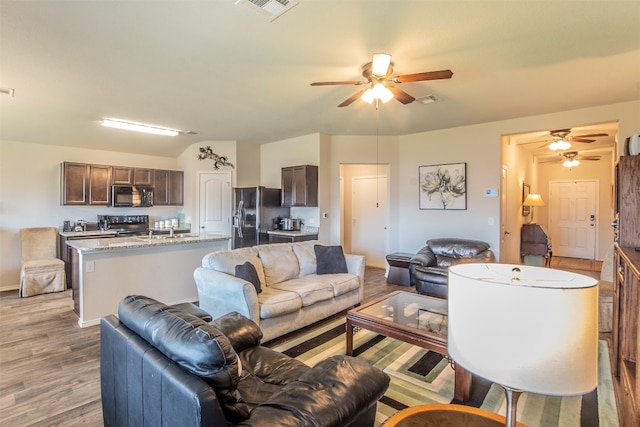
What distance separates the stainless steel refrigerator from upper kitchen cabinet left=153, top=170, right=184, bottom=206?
1379mm

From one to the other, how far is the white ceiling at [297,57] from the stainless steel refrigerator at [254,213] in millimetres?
1746

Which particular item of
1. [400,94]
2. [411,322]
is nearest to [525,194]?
[400,94]

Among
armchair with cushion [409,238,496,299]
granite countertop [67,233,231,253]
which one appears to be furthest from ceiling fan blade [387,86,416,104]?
granite countertop [67,233,231,253]

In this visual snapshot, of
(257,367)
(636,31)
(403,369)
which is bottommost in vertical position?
(403,369)

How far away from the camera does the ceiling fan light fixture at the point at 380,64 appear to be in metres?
2.75

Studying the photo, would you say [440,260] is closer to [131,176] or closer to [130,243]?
[130,243]

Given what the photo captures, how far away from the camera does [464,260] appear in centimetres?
494

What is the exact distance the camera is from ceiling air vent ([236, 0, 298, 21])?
7.16 ft

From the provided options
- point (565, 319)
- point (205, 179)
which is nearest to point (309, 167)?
point (205, 179)

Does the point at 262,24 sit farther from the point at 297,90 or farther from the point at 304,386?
the point at 304,386

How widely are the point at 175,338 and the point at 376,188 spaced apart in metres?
6.17

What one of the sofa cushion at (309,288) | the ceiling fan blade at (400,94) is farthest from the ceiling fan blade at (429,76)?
the sofa cushion at (309,288)

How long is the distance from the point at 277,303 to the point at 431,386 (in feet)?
4.86

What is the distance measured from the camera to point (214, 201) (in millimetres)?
6809
